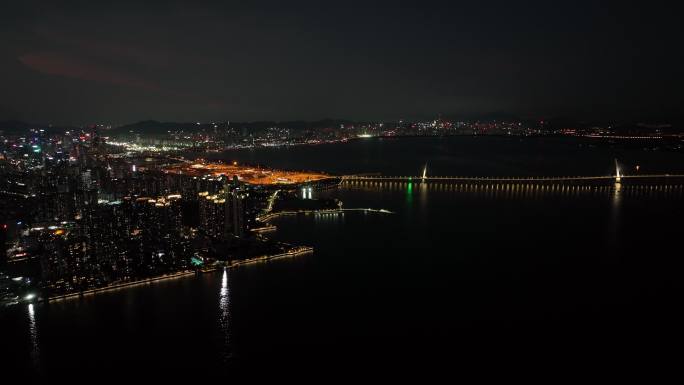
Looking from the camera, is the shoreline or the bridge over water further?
the bridge over water

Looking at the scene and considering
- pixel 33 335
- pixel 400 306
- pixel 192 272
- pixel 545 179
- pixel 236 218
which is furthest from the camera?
pixel 545 179

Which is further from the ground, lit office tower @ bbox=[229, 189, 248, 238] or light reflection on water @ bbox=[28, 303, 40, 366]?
lit office tower @ bbox=[229, 189, 248, 238]

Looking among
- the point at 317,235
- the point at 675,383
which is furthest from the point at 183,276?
the point at 675,383

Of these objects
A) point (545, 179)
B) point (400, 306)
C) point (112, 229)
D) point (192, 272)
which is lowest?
point (400, 306)

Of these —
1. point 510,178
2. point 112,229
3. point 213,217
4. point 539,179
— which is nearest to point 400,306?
point 213,217

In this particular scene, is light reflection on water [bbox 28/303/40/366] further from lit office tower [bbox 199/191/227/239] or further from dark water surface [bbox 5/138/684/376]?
lit office tower [bbox 199/191/227/239]

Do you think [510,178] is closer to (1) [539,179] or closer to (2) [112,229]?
(1) [539,179]

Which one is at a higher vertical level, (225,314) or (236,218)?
(236,218)

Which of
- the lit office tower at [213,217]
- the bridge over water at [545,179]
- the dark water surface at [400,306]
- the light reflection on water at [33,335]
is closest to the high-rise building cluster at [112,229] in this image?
the lit office tower at [213,217]

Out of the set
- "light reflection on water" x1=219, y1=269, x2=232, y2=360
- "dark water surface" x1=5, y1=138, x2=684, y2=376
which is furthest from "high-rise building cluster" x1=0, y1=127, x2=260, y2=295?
"light reflection on water" x1=219, y1=269, x2=232, y2=360
